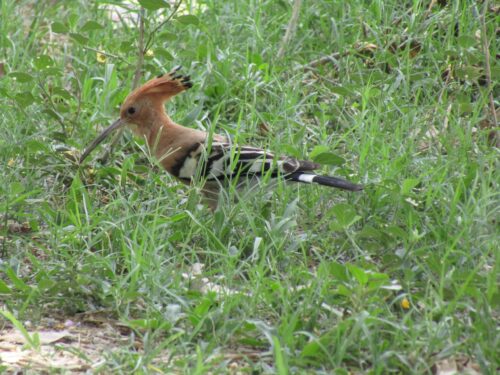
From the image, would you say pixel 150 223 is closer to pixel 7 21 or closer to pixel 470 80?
pixel 470 80

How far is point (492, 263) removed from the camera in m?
3.63

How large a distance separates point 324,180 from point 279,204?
0.88ft

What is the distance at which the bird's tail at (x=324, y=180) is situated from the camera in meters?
4.04

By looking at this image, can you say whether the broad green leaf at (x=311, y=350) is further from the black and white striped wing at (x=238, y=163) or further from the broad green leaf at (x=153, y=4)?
the broad green leaf at (x=153, y=4)

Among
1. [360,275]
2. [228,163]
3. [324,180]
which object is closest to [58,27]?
[228,163]

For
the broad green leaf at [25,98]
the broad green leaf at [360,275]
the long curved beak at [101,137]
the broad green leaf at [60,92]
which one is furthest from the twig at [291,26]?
the broad green leaf at [360,275]

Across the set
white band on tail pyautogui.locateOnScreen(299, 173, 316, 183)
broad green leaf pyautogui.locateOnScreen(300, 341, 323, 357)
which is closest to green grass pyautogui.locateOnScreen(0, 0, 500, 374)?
broad green leaf pyautogui.locateOnScreen(300, 341, 323, 357)

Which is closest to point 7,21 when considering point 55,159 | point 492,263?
point 55,159

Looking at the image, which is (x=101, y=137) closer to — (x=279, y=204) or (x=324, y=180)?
(x=279, y=204)

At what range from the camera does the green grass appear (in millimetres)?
3100

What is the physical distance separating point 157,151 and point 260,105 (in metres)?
0.89

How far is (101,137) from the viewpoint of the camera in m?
4.87

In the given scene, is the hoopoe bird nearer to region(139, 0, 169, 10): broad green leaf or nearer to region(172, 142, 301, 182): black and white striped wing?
region(172, 142, 301, 182): black and white striped wing

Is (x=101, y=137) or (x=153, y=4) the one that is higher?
(x=153, y=4)
